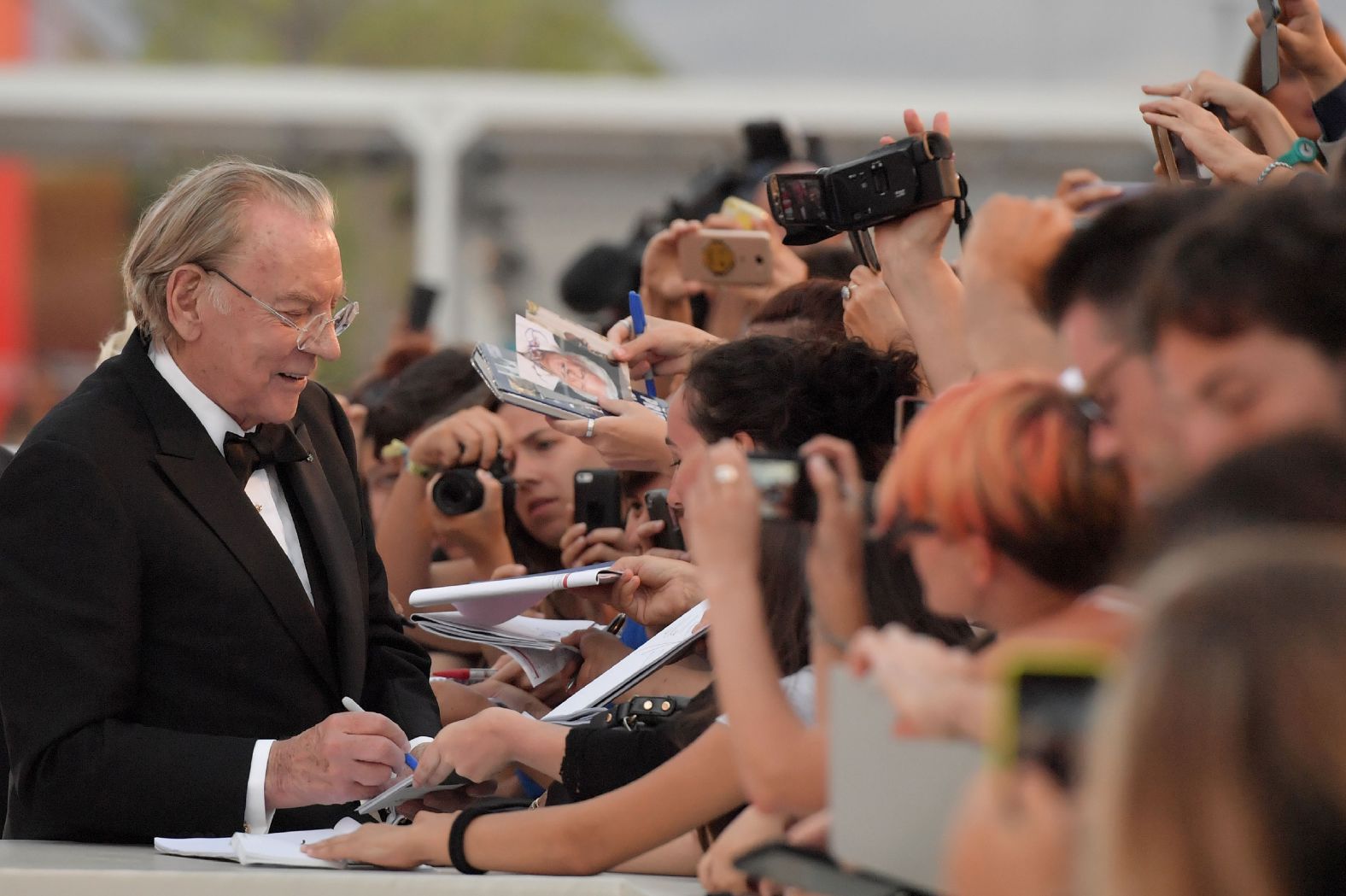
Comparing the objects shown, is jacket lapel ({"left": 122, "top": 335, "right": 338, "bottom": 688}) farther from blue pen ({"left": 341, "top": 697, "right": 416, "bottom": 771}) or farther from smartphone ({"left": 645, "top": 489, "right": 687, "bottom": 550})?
smartphone ({"left": 645, "top": 489, "right": 687, "bottom": 550})

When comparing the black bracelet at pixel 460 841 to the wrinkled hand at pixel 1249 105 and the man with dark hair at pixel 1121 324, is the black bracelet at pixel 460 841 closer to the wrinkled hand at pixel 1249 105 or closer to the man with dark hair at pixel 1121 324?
the man with dark hair at pixel 1121 324

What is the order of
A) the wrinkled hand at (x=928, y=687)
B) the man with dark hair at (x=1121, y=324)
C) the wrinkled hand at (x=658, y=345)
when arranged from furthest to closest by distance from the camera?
the wrinkled hand at (x=658, y=345), the man with dark hair at (x=1121, y=324), the wrinkled hand at (x=928, y=687)

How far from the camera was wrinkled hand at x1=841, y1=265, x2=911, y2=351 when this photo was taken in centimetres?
250

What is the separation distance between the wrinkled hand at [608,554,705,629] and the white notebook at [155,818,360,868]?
0.56 m

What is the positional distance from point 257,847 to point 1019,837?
1314 millimetres

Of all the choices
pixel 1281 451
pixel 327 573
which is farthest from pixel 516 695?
pixel 1281 451

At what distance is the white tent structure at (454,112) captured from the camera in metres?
8.30

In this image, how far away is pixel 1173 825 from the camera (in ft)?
3.05

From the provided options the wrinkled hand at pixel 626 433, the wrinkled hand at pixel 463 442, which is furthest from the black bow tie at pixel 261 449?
the wrinkled hand at pixel 463 442

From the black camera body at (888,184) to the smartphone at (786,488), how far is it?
32.2 inches

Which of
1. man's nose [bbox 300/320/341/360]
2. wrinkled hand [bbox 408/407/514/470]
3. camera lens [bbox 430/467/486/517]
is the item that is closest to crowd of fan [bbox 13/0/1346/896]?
man's nose [bbox 300/320/341/360]

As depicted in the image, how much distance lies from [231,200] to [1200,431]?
178 cm

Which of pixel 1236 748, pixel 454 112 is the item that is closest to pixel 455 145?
pixel 454 112

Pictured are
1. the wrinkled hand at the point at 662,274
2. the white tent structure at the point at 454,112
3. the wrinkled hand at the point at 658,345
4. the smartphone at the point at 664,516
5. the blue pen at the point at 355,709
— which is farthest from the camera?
the white tent structure at the point at 454,112
